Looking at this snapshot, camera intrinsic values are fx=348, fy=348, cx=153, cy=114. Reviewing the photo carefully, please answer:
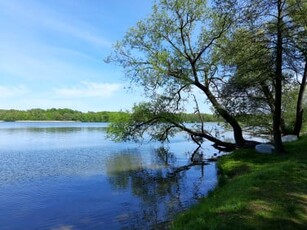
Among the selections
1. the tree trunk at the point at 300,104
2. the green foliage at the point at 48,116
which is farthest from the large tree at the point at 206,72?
the green foliage at the point at 48,116

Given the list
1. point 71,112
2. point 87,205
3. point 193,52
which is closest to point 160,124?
point 193,52

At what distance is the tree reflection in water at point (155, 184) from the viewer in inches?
518

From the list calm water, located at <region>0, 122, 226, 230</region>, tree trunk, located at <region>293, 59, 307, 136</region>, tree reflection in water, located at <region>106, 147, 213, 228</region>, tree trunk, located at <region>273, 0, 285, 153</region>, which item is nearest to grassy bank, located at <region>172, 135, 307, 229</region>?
tree reflection in water, located at <region>106, 147, 213, 228</region>

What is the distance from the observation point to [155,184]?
18.8 metres

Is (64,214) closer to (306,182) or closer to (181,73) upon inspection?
(306,182)

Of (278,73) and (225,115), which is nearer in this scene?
(278,73)

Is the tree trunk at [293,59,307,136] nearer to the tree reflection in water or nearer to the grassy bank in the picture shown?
the tree reflection in water

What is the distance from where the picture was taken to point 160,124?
93.1ft

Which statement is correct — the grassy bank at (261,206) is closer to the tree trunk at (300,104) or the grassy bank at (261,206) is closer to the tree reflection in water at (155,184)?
the tree reflection in water at (155,184)

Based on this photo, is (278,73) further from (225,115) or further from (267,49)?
(225,115)

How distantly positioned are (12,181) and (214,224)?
1522 centimetres

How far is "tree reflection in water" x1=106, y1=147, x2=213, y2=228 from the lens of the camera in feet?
43.2

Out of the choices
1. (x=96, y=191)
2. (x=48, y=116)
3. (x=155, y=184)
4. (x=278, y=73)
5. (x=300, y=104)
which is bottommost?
(x=96, y=191)

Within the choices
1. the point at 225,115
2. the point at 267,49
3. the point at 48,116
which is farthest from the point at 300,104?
the point at 48,116
